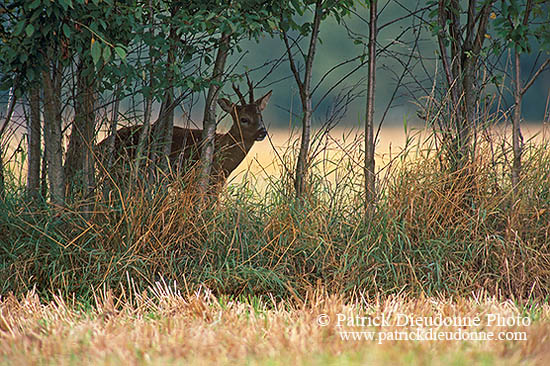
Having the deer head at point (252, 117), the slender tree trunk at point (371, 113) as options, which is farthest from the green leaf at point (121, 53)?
the deer head at point (252, 117)

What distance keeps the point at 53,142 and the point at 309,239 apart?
1909 millimetres

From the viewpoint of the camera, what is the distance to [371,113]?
4793 mm

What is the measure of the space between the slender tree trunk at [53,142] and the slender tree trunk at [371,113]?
217 cm

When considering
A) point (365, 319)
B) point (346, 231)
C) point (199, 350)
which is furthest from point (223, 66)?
point (199, 350)

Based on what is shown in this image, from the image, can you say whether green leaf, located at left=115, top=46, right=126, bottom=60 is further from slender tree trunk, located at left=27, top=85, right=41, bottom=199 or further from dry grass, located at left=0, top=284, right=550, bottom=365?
slender tree trunk, located at left=27, top=85, right=41, bottom=199

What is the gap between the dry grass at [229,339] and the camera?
247cm

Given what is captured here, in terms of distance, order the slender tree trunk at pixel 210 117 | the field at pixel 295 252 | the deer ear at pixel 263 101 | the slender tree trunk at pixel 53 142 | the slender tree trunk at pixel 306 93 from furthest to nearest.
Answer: the deer ear at pixel 263 101 → the slender tree trunk at pixel 306 93 → the slender tree trunk at pixel 210 117 → the slender tree trunk at pixel 53 142 → the field at pixel 295 252

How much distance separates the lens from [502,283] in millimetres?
4066

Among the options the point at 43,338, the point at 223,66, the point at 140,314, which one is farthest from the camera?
the point at 223,66

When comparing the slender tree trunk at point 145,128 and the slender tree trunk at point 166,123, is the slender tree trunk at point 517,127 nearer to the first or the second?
the slender tree trunk at point 166,123

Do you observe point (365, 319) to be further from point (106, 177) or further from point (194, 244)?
point (106, 177)

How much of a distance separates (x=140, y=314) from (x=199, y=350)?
1002mm

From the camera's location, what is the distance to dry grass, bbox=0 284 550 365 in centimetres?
247

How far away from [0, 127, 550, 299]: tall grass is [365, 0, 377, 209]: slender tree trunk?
153mm
